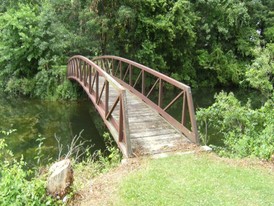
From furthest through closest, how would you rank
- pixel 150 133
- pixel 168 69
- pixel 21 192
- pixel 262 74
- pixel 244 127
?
pixel 168 69, pixel 262 74, pixel 244 127, pixel 150 133, pixel 21 192

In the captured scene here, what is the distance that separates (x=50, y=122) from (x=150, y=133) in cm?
633

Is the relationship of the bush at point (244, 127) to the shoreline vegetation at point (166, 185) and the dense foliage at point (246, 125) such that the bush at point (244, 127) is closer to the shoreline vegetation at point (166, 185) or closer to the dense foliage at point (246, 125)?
the dense foliage at point (246, 125)

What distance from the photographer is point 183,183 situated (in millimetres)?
3805

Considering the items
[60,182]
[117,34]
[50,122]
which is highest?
[117,34]

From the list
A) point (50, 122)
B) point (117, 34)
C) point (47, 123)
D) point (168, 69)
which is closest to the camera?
point (47, 123)

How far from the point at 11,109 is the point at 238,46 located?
13226 millimetres

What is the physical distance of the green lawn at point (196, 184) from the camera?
3436mm

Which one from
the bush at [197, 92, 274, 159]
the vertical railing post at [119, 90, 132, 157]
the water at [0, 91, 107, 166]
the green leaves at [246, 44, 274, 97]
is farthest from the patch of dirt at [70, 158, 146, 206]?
the green leaves at [246, 44, 274, 97]

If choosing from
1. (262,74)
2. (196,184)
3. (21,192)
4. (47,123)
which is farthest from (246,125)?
(47,123)

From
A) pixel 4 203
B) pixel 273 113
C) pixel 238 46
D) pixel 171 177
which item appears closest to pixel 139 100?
pixel 273 113

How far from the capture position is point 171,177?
3996mm

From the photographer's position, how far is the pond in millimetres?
8534

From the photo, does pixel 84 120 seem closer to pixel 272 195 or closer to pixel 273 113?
pixel 273 113

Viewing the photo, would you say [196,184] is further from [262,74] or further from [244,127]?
[262,74]
